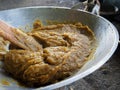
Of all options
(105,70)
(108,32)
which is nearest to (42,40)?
(108,32)

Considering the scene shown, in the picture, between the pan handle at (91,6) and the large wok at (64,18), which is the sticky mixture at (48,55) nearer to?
the large wok at (64,18)

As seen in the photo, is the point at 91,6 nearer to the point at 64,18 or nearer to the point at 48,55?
the point at 64,18

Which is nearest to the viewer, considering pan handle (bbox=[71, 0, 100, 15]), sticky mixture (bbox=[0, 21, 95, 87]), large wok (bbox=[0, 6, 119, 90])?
sticky mixture (bbox=[0, 21, 95, 87])

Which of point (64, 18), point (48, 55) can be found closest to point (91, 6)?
point (64, 18)

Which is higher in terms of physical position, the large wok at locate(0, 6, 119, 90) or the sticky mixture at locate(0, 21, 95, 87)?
A: the large wok at locate(0, 6, 119, 90)

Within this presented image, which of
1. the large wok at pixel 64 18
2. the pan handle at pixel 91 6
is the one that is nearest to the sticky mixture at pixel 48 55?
the large wok at pixel 64 18

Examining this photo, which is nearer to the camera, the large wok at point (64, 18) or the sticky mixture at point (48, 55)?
the sticky mixture at point (48, 55)

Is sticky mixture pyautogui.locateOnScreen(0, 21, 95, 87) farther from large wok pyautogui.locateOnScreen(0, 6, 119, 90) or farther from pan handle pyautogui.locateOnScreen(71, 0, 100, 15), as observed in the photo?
→ pan handle pyautogui.locateOnScreen(71, 0, 100, 15)

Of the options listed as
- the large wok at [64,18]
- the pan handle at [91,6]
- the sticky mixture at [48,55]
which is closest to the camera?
the sticky mixture at [48,55]

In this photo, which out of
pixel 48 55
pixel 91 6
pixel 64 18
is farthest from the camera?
pixel 91 6

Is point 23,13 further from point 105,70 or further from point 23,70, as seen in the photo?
point 105,70

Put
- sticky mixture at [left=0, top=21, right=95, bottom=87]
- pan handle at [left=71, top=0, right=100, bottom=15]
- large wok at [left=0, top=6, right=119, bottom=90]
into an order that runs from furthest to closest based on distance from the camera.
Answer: pan handle at [left=71, top=0, right=100, bottom=15] < large wok at [left=0, top=6, right=119, bottom=90] < sticky mixture at [left=0, top=21, right=95, bottom=87]

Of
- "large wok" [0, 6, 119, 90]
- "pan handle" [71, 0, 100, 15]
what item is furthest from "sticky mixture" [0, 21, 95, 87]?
"pan handle" [71, 0, 100, 15]
